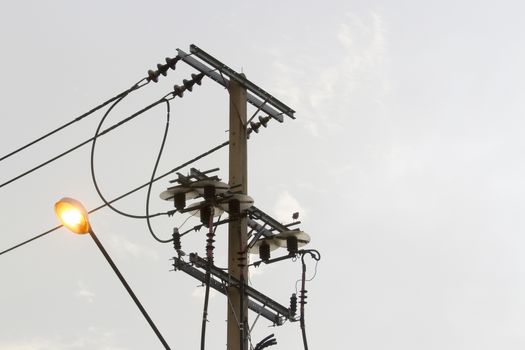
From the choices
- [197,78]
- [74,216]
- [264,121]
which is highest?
[197,78]

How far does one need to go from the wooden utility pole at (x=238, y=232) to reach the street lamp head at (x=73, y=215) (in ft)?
10.9

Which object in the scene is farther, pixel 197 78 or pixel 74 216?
pixel 197 78

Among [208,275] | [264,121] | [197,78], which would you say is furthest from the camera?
[264,121]

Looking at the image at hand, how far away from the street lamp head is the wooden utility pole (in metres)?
3.33

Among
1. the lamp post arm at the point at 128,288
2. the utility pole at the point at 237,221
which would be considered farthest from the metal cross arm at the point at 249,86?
the lamp post arm at the point at 128,288

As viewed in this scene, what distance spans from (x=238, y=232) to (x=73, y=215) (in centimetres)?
397

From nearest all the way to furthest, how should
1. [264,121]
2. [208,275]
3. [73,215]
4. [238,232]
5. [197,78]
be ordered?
[73,215] → [208,275] → [238,232] → [197,78] → [264,121]

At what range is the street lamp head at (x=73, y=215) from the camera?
409 inches

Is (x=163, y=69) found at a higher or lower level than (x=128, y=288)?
higher

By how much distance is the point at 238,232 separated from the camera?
14047mm

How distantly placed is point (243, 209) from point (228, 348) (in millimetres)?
1957

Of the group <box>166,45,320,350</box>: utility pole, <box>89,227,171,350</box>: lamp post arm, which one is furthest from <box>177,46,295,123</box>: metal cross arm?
<box>89,227,171,350</box>: lamp post arm

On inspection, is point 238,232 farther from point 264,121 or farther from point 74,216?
point 74,216

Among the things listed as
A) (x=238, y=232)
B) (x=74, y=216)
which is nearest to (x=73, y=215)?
(x=74, y=216)
